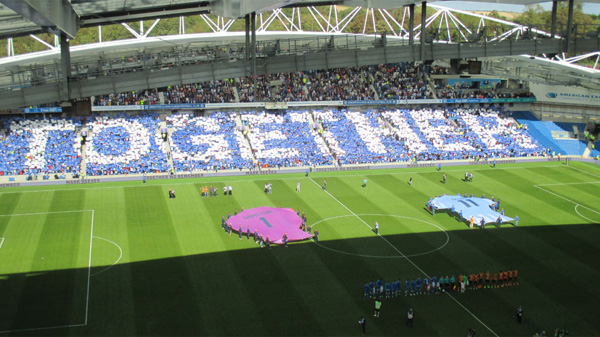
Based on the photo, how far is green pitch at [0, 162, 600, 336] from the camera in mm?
28922

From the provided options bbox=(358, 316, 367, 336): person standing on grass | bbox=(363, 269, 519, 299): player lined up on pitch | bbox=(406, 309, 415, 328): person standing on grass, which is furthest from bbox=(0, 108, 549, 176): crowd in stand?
bbox=(406, 309, 415, 328): person standing on grass

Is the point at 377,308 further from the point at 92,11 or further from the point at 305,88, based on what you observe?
the point at 305,88

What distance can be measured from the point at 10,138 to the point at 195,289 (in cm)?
3659

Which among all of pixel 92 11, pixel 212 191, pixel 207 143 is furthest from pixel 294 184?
pixel 92 11

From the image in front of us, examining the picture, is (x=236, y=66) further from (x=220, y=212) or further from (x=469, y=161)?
(x=469, y=161)

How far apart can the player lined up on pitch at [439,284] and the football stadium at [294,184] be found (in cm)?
11

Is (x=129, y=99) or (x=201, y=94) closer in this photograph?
(x=129, y=99)

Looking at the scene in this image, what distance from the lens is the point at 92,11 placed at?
3173cm

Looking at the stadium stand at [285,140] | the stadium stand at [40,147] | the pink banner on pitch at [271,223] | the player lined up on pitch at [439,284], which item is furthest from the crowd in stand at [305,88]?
the player lined up on pitch at [439,284]

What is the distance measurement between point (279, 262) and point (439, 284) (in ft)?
31.2

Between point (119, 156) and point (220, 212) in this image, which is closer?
point (220, 212)

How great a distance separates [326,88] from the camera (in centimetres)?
7219

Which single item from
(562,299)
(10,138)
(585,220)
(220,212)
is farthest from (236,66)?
(10,138)

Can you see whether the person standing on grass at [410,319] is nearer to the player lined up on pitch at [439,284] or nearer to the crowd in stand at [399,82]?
the player lined up on pitch at [439,284]
